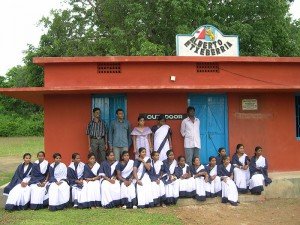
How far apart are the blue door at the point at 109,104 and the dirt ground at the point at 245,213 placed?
248 cm

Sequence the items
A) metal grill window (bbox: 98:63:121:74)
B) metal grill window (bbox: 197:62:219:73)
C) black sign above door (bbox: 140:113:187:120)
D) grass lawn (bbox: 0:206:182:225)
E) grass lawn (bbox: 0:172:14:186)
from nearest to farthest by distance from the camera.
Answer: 1. grass lawn (bbox: 0:206:182:225)
2. metal grill window (bbox: 98:63:121:74)
3. black sign above door (bbox: 140:113:187:120)
4. metal grill window (bbox: 197:62:219:73)
5. grass lawn (bbox: 0:172:14:186)

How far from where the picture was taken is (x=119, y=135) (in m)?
8.48

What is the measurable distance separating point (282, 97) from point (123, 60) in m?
3.76

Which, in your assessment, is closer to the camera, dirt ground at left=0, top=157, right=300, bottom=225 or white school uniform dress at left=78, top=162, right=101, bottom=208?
dirt ground at left=0, top=157, right=300, bottom=225

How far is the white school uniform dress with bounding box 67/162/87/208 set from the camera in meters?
7.71

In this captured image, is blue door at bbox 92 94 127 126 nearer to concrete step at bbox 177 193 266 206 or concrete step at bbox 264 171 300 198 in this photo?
concrete step at bbox 177 193 266 206

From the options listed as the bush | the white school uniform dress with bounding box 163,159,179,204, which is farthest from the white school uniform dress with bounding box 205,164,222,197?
the bush

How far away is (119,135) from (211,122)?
2.21 meters

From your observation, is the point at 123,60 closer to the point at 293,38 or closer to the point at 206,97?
the point at 206,97

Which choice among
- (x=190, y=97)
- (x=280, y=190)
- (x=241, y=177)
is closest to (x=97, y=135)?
(x=190, y=97)

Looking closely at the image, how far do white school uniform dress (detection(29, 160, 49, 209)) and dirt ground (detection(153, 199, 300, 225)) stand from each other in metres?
2.36

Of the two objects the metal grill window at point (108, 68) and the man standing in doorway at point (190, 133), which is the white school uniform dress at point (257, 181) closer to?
the man standing in doorway at point (190, 133)

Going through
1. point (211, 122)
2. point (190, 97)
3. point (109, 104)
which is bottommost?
point (211, 122)

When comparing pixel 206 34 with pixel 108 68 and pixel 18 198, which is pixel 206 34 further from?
pixel 18 198
